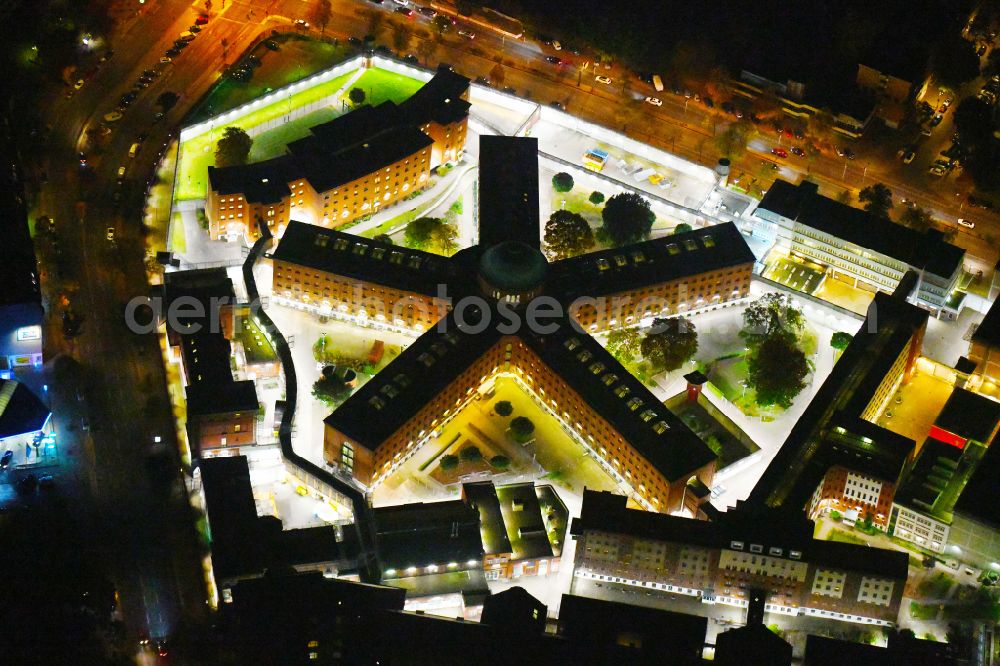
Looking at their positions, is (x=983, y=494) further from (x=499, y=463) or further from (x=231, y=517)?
(x=231, y=517)

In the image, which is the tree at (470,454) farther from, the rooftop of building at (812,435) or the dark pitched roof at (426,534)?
the rooftop of building at (812,435)

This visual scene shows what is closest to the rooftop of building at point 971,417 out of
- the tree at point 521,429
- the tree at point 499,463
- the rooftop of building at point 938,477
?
the rooftop of building at point 938,477

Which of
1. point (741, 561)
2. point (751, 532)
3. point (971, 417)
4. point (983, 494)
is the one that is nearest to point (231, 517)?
→ point (741, 561)

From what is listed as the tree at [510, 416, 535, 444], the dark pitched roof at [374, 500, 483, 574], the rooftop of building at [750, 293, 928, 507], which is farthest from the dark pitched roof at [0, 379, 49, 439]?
the rooftop of building at [750, 293, 928, 507]

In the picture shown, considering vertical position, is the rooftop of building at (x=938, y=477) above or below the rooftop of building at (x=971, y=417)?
below

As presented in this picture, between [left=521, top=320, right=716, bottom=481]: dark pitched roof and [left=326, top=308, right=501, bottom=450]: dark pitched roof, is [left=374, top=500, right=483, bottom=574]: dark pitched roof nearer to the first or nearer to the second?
[left=326, top=308, right=501, bottom=450]: dark pitched roof

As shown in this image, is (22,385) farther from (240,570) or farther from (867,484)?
(867,484)

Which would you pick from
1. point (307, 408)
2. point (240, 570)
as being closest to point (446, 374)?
point (307, 408)
